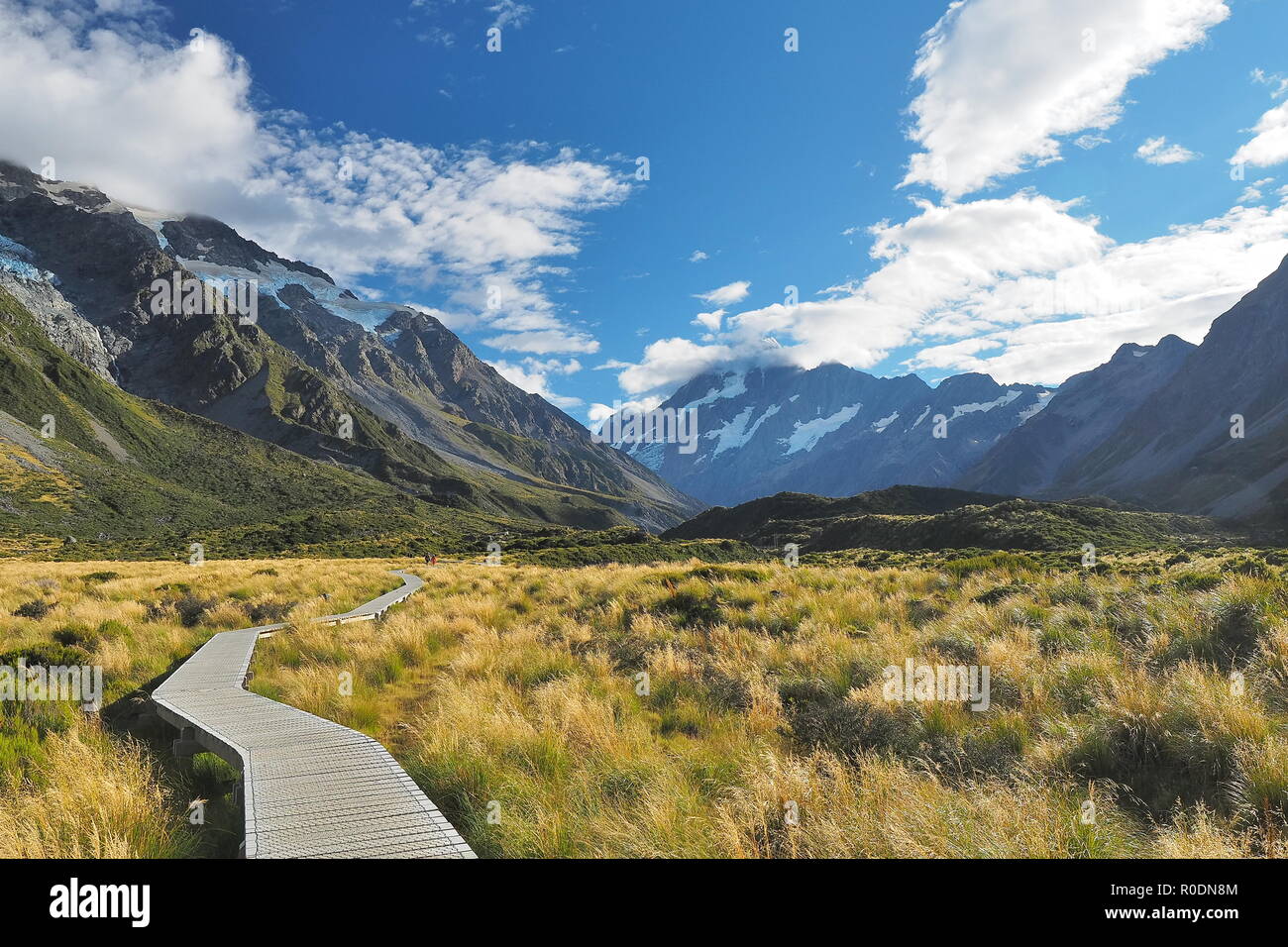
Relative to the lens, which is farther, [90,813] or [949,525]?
[949,525]

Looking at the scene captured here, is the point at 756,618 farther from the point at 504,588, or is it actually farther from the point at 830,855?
the point at 504,588

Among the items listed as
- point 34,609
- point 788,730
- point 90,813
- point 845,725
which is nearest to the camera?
point 90,813

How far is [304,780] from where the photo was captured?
534cm

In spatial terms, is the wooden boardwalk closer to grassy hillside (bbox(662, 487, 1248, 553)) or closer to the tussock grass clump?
the tussock grass clump

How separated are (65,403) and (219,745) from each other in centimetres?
19162

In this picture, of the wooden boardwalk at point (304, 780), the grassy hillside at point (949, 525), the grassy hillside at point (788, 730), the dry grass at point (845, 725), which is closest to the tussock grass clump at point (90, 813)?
the grassy hillside at point (788, 730)

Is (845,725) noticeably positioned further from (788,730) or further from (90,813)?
(90,813)

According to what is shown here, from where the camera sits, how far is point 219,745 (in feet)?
20.8

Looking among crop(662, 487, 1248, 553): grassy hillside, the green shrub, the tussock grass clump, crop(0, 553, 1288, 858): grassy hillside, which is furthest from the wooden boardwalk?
crop(662, 487, 1248, 553): grassy hillside

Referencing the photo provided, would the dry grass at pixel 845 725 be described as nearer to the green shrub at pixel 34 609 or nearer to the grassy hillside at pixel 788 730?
the grassy hillside at pixel 788 730

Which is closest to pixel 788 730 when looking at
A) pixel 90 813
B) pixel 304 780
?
pixel 304 780

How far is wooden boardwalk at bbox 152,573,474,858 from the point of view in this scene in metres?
4.20
